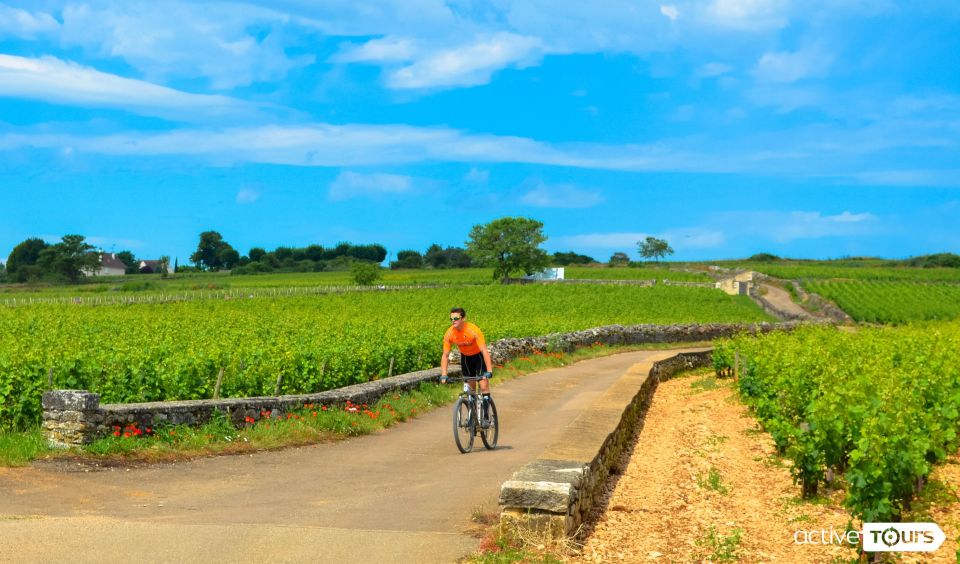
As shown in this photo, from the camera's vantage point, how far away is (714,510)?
9992mm

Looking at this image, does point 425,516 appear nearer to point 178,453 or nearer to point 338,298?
point 178,453

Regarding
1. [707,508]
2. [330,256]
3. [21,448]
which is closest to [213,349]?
[21,448]

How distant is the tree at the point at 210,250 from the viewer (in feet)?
533

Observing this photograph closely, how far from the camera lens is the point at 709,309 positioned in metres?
69.9

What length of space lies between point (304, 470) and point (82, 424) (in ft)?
10.8

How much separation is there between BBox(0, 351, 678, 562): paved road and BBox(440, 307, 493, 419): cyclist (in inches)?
42.5

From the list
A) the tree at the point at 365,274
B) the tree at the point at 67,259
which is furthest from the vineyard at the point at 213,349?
the tree at the point at 67,259

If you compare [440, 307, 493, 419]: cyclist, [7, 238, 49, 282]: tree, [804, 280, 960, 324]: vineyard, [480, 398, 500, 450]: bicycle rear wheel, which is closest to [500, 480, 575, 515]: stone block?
[440, 307, 493, 419]: cyclist


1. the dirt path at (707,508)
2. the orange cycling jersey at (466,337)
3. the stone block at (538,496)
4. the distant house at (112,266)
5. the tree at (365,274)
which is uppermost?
the distant house at (112,266)

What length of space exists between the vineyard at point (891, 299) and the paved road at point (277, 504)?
54374mm

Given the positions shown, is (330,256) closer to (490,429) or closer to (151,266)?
(151,266)

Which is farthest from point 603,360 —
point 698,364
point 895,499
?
point 895,499

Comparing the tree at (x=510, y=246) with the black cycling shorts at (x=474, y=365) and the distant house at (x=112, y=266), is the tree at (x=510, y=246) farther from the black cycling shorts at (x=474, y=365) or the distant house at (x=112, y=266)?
the black cycling shorts at (x=474, y=365)
